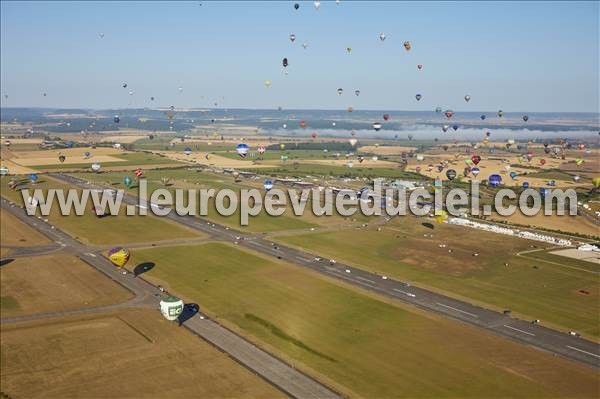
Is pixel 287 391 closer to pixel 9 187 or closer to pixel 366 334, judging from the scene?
pixel 366 334

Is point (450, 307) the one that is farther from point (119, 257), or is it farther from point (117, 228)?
point (117, 228)

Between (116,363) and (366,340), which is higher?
(116,363)

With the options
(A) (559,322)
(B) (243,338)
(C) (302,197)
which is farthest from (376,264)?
(C) (302,197)

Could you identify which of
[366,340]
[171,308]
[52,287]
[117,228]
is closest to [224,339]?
[171,308]

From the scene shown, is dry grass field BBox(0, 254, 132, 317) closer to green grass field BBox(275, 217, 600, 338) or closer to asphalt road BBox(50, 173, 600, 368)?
asphalt road BBox(50, 173, 600, 368)

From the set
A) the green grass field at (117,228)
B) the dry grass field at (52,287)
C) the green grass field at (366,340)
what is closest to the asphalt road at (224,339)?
the dry grass field at (52,287)

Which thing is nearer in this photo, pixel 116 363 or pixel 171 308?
pixel 116 363

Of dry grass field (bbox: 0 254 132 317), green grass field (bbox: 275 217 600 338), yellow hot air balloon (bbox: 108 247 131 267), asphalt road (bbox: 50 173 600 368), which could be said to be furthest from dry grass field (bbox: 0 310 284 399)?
green grass field (bbox: 275 217 600 338)
